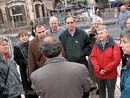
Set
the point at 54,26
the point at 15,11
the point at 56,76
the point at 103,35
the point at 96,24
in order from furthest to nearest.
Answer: the point at 15,11 → the point at 54,26 → the point at 96,24 → the point at 103,35 → the point at 56,76

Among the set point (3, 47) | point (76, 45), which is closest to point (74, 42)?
point (76, 45)

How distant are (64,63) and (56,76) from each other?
161mm

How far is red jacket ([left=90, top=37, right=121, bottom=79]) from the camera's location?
257 cm

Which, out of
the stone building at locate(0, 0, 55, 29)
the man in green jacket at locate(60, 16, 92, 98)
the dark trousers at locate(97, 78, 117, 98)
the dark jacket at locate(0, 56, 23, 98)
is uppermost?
the stone building at locate(0, 0, 55, 29)

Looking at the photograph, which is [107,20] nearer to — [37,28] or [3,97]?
[37,28]

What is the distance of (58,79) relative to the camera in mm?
1519

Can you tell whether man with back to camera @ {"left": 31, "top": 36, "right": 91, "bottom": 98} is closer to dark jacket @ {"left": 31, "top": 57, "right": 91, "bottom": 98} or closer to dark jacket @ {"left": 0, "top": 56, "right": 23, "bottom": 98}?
dark jacket @ {"left": 31, "top": 57, "right": 91, "bottom": 98}

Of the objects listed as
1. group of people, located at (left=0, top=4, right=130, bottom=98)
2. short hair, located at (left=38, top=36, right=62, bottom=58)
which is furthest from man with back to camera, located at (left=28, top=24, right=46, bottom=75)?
short hair, located at (left=38, top=36, right=62, bottom=58)

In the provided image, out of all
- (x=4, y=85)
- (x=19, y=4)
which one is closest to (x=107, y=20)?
(x=19, y=4)

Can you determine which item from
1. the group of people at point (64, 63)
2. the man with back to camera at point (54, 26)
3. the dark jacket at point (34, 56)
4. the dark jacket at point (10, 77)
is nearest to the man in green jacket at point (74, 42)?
the group of people at point (64, 63)

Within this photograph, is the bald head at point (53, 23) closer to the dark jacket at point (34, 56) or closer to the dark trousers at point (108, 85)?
the dark jacket at point (34, 56)

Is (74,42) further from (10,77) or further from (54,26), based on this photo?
(10,77)

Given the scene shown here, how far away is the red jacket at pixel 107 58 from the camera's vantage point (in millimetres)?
2574

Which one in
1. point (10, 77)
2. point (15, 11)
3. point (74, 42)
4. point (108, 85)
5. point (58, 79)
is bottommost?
point (108, 85)
